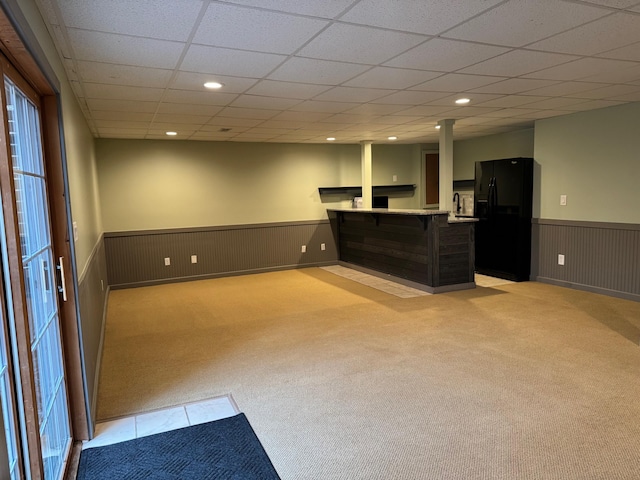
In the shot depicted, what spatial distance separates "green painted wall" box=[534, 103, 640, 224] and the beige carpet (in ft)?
3.60

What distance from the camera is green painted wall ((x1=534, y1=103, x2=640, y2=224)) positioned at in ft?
15.6

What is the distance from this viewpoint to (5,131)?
150 cm

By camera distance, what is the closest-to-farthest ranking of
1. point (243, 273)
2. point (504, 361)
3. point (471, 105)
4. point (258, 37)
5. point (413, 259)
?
point (258, 37), point (504, 361), point (471, 105), point (413, 259), point (243, 273)

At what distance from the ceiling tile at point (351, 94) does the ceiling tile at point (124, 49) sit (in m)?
1.42

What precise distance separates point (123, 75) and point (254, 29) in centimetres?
129

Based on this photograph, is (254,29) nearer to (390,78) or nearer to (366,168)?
(390,78)

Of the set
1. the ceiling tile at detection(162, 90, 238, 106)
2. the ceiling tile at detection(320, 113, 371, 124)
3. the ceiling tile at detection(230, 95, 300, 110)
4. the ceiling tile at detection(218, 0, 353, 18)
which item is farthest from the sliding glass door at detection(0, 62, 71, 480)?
the ceiling tile at detection(320, 113, 371, 124)

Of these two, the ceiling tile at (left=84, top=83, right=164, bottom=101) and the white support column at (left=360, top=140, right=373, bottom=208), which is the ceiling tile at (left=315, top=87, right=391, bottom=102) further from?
the white support column at (left=360, top=140, right=373, bottom=208)

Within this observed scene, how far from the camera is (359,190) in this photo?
7.91m

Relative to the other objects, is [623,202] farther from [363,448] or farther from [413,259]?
[363,448]

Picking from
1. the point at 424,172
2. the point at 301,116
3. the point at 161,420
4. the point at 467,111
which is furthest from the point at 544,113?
the point at 161,420

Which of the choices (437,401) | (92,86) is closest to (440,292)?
(437,401)

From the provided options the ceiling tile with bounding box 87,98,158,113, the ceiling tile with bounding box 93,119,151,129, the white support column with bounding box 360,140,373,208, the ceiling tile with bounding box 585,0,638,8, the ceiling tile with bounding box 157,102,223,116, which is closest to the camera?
the ceiling tile with bounding box 585,0,638,8

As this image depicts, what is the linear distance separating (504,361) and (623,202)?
2.96 meters
